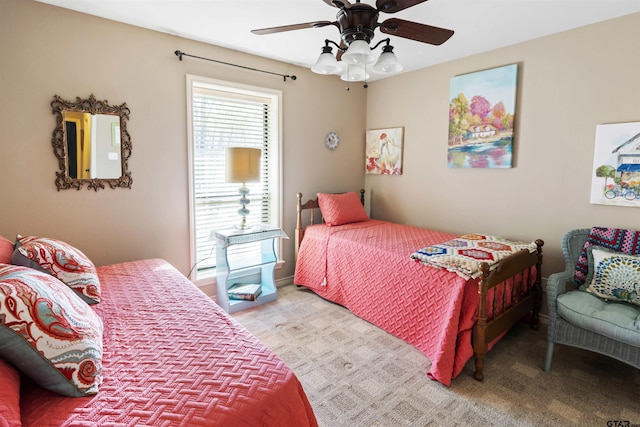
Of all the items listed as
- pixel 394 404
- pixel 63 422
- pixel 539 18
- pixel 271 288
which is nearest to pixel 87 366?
pixel 63 422

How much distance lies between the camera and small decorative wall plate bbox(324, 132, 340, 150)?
13.4ft

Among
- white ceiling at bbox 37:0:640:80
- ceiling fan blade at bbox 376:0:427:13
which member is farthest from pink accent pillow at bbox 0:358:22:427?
white ceiling at bbox 37:0:640:80

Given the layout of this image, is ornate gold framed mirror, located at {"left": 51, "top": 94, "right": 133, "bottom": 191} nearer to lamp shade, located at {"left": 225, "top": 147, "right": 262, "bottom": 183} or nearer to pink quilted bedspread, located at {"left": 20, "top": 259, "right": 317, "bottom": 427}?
A: lamp shade, located at {"left": 225, "top": 147, "right": 262, "bottom": 183}

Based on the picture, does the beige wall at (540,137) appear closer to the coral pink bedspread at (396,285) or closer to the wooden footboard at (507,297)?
the wooden footboard at (507,297)

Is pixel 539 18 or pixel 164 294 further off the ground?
pixel 539 18

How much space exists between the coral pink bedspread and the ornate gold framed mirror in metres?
1.89

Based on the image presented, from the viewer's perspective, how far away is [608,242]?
243 centimetres

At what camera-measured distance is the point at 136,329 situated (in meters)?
1.58

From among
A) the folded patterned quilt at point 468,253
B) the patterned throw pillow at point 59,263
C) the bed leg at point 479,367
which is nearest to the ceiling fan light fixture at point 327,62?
the folded patterned quilt at point 468,253

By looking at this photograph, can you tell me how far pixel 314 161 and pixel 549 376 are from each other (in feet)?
9.49

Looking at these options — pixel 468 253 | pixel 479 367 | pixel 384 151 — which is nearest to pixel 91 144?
pixel 468 253

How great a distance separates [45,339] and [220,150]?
2557mm

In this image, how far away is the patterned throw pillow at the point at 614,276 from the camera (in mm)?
2143

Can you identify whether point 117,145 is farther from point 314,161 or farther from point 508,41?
point 508,41
